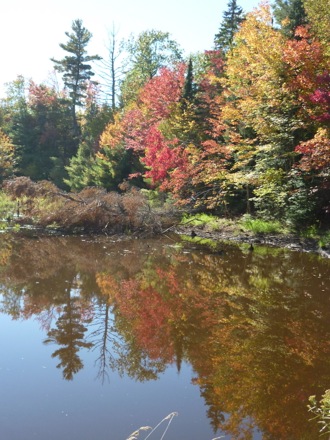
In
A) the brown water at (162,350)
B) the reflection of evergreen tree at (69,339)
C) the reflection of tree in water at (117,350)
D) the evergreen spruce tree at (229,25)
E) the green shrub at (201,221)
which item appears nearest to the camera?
the brown water at (162,350)

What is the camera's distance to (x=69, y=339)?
6.67 m

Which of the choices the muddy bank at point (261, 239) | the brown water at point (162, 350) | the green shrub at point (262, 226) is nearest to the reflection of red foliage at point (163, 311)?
the brown water at point (162, 350)

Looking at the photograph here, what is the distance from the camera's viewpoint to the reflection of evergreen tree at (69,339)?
570 cm

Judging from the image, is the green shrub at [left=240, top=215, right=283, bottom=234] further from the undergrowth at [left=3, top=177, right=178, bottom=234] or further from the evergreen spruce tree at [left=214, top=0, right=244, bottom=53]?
the evergreen spruce tree at [left=214, top=0, right=244, bottom=53]

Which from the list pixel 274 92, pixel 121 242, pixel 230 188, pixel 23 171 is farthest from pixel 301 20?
pixel 23 171

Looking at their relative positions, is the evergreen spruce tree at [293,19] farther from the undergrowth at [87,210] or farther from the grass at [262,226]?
the undergrowth at [87,210]

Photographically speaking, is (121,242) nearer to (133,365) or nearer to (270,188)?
(270,188)

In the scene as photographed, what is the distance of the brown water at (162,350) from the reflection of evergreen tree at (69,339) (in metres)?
0.03

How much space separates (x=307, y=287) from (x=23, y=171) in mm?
34722

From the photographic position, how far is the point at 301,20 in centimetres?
1953

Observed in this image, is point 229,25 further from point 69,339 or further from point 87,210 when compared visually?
point 69,339

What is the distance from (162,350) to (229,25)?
31.4 metres

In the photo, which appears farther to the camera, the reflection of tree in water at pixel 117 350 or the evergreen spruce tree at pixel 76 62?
the evergreen spruce tree at pixel 76 62

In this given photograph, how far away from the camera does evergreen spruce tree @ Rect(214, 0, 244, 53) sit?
31.3m
